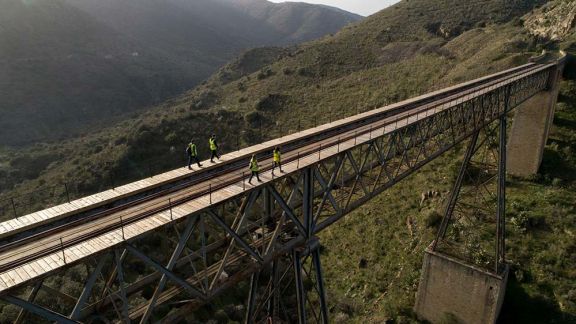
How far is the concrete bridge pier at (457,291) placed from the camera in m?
21.3

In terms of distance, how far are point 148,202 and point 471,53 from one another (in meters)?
57.0

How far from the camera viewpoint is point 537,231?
84.6 ft

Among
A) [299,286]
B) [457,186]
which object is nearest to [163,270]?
[299,286]

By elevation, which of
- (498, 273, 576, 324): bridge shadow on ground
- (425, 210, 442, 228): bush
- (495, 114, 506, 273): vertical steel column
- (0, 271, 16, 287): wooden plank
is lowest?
(498, 273, 576, 324): bridge shadow on ground

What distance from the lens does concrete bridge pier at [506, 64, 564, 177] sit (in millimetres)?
31500

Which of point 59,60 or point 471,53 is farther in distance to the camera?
point 59,60

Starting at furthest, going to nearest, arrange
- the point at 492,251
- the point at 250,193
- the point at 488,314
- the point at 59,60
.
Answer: the point at 59,60 < the point at 492,251 < the point at 488,314 < the point at 250,193

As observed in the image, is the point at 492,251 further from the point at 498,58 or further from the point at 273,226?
the point at 498,58

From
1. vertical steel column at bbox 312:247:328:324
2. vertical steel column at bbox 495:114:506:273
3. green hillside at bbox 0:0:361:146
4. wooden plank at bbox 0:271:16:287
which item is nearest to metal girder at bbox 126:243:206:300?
wooden plank at bbox 0:271:16:287

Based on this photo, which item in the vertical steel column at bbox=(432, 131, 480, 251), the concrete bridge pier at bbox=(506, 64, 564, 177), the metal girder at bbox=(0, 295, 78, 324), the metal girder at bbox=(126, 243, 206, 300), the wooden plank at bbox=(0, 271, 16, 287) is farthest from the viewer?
the concrete bridge pier at bbox=(506, 64, 564, 177)

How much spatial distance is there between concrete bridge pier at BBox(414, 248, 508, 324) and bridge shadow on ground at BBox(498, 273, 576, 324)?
931mm

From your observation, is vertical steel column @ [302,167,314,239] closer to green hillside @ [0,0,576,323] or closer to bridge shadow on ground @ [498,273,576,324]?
green hillside @ [0,0,576,323]

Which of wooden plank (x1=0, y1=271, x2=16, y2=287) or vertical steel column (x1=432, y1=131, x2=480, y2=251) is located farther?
vertical steel column (x1=432, y1=131, x2=480, y2=251)

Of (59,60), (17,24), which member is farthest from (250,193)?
(17,24)
